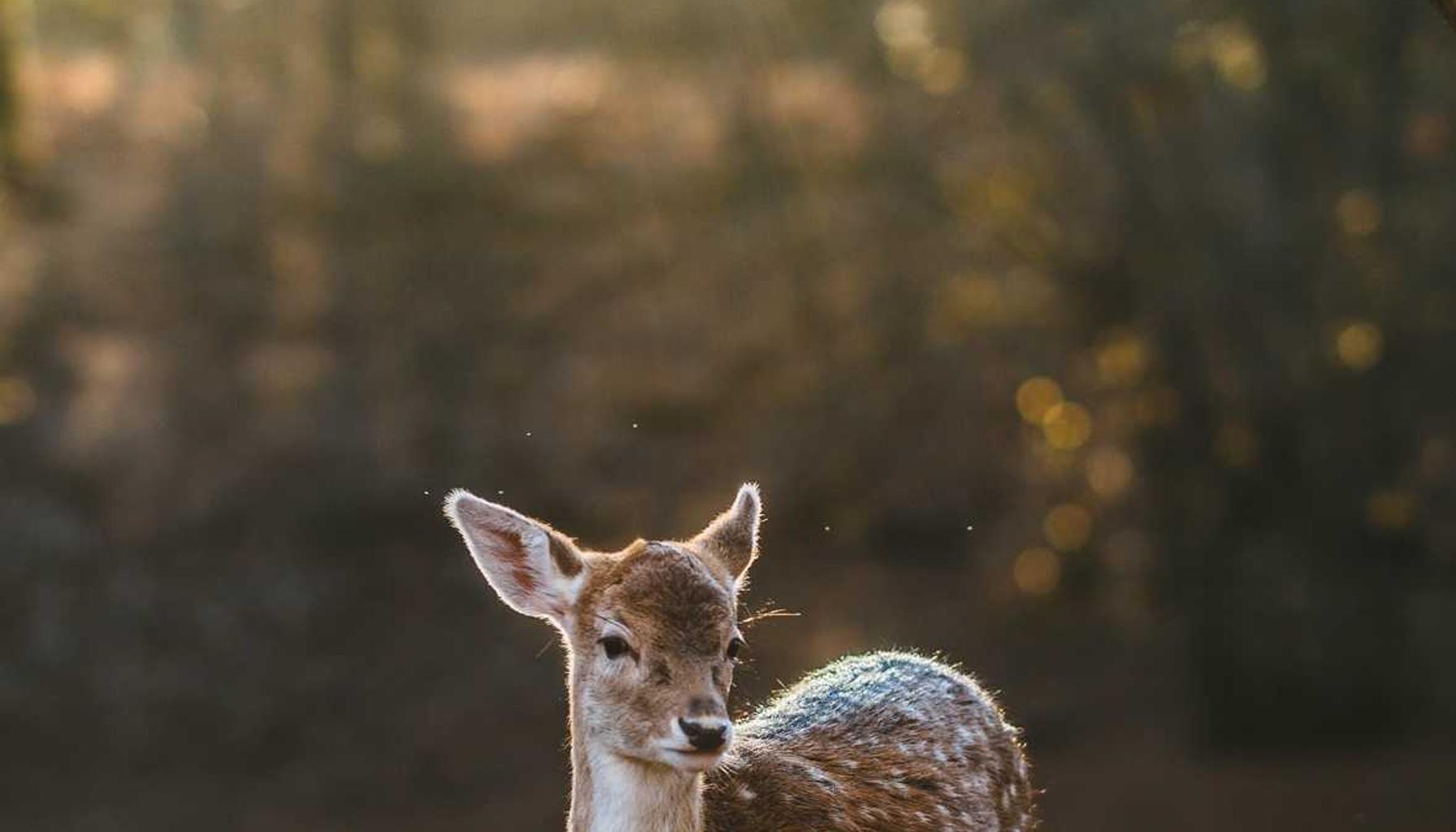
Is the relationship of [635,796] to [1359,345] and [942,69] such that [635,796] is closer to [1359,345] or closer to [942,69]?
[942,69]

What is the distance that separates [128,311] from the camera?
71.9 ft

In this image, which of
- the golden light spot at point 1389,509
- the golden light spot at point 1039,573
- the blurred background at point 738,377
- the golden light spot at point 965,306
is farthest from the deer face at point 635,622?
the golden light spot at point 1039,573

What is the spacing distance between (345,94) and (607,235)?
9.32ft

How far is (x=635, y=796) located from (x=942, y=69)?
472 inches

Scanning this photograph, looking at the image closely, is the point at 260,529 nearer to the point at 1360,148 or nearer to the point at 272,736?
the point at 272,736

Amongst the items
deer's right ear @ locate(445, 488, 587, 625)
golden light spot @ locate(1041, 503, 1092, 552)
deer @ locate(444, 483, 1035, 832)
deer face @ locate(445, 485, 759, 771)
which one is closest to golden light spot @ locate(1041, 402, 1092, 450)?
golden light spot @ locate(1041, 503, 1092, 552)

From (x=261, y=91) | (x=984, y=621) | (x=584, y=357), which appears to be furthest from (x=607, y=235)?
(x=984, y=621)

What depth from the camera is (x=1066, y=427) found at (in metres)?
19.0

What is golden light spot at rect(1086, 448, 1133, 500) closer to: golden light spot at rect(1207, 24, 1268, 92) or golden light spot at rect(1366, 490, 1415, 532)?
golden light spot at rect(1366, 490, 1415, 532)

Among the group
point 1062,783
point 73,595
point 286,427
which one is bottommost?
point 1062,783

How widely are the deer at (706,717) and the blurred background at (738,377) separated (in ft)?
31.0

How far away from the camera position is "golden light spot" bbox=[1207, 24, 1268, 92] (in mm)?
17234

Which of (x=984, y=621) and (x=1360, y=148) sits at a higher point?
(x=1360, y=148)

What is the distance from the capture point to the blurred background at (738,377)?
17.6 metres
